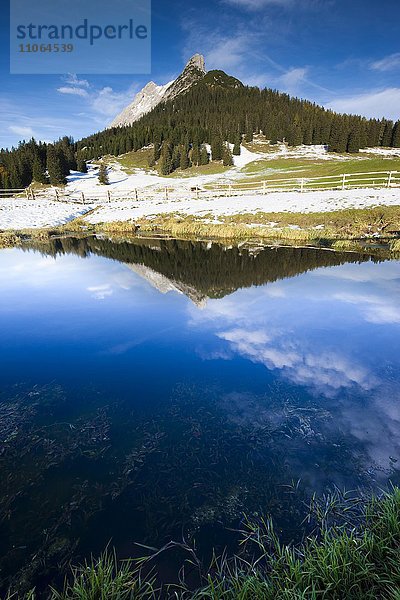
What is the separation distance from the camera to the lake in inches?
176

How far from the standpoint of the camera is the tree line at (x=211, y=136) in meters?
78.2

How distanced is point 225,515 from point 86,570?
1882 millimetres

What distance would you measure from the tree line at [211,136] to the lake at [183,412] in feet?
249

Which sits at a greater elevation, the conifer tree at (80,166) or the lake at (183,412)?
the conifer tree at (80,166)

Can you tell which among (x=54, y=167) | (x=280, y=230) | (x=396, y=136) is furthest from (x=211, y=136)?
(x=280, y=230)

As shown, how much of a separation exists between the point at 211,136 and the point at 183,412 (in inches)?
4472

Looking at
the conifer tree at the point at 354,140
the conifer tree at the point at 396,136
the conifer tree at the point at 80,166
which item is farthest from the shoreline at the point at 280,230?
the conifer tree at the point at 396,136

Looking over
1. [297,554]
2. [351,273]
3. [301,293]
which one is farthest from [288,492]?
[351,273]

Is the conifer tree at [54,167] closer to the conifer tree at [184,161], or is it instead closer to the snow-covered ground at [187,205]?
the snow-covered ground at [187,205]

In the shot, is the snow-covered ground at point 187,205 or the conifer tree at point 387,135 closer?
the snow-covered ground at point 187,205

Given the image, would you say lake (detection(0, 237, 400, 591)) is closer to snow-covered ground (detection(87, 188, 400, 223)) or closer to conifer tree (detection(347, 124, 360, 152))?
snow-covered ground (detection(87, 188, 400, 223))

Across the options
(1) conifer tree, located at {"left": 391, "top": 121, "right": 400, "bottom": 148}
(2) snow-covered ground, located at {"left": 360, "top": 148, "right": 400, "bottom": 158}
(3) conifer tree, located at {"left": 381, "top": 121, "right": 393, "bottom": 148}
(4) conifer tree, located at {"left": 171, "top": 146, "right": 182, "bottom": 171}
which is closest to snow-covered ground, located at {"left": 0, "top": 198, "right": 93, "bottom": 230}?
(4) conifer tree, located at {"left": 171, "top": 146, "right": 182, "bottom": 171}

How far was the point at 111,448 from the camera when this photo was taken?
5742 millimetres

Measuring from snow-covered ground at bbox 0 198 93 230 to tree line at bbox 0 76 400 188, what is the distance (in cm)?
3262
